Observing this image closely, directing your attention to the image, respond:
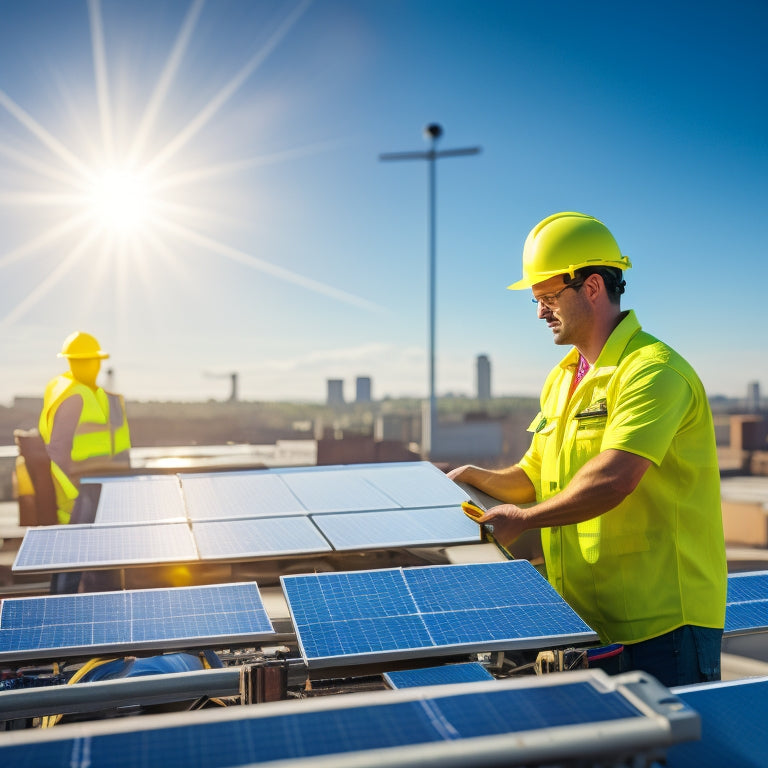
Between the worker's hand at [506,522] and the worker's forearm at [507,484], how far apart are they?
64cm

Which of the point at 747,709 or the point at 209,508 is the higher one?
the point at 209,508

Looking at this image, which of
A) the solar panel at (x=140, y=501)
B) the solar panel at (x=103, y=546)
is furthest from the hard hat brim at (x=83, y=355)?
the solar panel at (x=103, y=546)

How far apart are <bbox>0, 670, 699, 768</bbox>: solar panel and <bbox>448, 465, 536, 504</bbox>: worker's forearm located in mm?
2010

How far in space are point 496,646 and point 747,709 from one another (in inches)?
32.9

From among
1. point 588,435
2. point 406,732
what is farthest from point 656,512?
point 406,732

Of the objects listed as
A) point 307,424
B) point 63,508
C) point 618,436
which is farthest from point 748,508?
point 307,424

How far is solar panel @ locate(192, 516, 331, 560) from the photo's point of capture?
12.0ft

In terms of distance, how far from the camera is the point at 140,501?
458cm

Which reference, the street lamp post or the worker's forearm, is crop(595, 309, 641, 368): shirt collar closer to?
the worker's forearm

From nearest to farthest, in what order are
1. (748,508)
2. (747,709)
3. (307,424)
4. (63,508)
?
(747,709) → (63,508) → (748,508) → (307,424)

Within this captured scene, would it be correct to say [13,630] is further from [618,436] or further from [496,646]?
[618,436]

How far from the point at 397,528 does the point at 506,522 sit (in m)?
1.13

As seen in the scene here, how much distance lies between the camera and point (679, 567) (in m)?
2.75

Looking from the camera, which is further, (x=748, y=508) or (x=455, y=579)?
(x=748, y=508)
